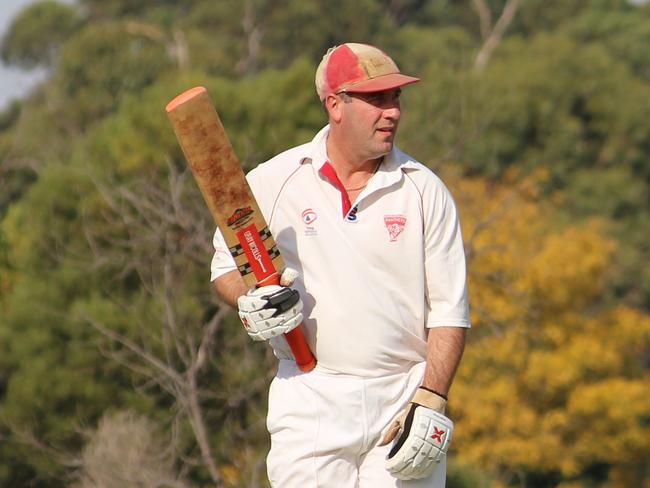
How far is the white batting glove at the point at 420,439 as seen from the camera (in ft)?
15.4

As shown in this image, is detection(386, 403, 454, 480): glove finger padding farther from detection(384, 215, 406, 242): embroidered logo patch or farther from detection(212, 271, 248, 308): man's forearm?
detection(212, 271, 248, 308): man's forearm

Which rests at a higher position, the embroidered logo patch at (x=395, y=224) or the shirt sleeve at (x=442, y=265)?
the embroidered logo patch at (x=395, y=224)

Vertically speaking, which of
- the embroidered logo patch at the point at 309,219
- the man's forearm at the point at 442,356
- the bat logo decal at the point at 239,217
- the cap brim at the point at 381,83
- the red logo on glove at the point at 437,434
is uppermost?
the cap brim at the point at 381,83

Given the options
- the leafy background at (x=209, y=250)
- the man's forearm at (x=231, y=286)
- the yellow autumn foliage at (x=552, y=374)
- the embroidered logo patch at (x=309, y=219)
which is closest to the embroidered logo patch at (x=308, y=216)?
the embroidered logo patch at (x=309, y=219)

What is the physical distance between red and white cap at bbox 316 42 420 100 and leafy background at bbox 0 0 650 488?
6396 mm

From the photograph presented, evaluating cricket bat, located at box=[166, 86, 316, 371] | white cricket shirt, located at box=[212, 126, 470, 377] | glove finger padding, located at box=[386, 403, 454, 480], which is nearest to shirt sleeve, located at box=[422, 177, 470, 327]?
white cricket shirt, located at box=[212, 126, 470, 377]

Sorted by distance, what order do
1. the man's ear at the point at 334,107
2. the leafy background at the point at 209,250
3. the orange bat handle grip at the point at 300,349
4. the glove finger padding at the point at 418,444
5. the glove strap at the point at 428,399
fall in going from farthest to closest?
the leafy background at the point at 209,250 → the man's ear at the point at 334,107 → the orange bat handle grip at the point at 300,349 → the glove strap at the point at 428,399 → the glove finger padding at the point at 418,444

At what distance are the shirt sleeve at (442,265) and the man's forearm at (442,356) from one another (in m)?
0.03

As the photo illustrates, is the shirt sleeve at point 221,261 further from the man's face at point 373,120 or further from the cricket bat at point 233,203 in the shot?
the man's face at point 373,120

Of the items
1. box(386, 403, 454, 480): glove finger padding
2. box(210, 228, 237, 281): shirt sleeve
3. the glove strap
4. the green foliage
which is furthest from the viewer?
the green foliage

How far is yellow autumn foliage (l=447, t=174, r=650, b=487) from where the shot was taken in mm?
26406

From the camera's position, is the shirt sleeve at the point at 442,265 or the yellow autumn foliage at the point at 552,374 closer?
the shirt sleeve at the point at 442,265

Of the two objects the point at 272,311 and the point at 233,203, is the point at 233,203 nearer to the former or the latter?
the point at 233,203

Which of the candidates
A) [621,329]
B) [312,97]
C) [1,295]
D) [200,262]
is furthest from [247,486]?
[621,329]
